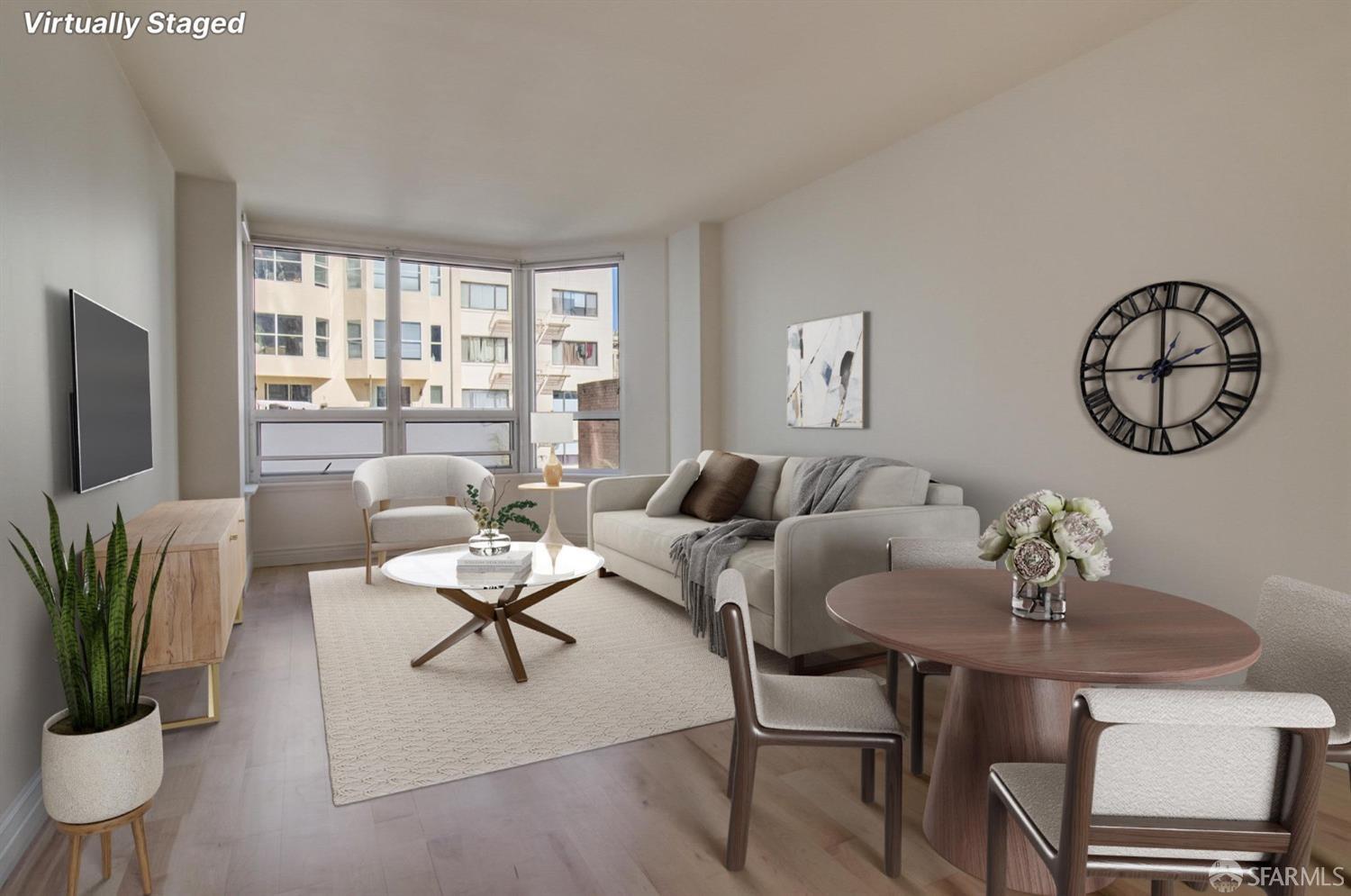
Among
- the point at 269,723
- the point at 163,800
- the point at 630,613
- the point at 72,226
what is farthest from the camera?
the point at 630,613

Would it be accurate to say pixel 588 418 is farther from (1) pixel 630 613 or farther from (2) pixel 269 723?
(2) pixel 269 723

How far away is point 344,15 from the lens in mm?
2893

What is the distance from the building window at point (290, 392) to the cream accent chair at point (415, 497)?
3.21ft

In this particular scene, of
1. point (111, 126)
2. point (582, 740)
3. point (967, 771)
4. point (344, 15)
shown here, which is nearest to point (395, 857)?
point (582, 740)

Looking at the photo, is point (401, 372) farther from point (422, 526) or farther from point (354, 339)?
point (422, 526)

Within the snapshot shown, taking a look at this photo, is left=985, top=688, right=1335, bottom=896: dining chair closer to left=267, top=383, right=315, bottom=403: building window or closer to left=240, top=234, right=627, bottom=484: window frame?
left=240, top=234, right=627, bottom=484: window frame

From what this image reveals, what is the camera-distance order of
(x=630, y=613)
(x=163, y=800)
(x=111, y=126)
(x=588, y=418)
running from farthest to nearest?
(x=588, y=418) < (x=630, y=613) < (x=111, y=126) < (x=163, y=800)

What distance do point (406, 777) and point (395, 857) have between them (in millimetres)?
457

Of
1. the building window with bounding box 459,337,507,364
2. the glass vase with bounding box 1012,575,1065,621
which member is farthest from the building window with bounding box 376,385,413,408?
the glass vase with bounding box 1012,575,1065,621

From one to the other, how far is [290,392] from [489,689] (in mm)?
4036

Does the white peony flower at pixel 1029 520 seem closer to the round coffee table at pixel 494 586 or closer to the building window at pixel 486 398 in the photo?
the round coffee table at pixel 494 586

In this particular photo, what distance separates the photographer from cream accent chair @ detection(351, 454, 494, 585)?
5.08 meters

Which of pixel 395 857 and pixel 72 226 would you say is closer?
pixel 395 857

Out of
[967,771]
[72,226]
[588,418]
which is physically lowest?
[967,771]
